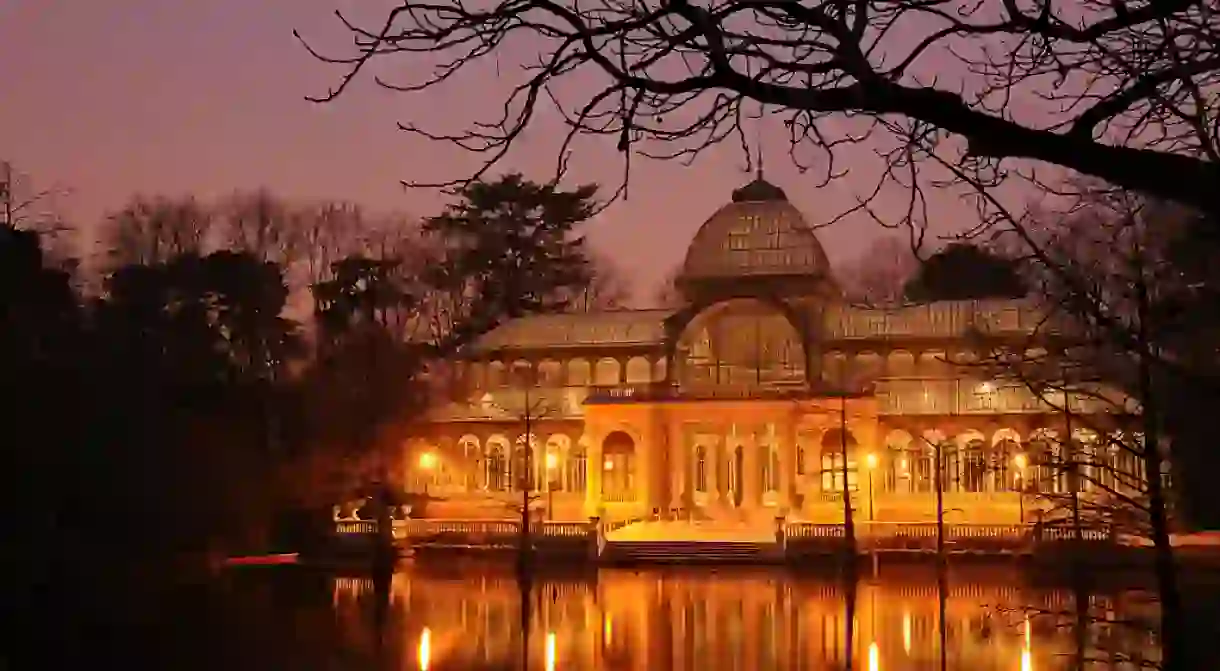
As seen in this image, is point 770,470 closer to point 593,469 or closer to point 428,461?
point 593,469

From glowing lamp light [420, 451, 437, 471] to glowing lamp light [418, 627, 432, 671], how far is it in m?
19.7

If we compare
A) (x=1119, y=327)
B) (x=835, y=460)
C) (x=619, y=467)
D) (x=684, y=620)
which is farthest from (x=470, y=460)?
(x=1119, y=327)

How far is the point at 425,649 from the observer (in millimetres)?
16031

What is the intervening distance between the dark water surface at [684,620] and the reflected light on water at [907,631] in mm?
17

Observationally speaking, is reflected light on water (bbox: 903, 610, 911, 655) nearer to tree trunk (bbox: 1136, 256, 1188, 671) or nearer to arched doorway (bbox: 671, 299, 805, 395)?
tree trunk (bbox: 1136, 256, 1188, 671)

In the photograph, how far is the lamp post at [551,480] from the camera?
36.2 m

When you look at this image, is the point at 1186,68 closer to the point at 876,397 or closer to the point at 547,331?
the point at 876,397

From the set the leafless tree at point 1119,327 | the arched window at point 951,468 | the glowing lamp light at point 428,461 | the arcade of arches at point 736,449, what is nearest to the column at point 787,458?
the arcade of arches at point 736,449

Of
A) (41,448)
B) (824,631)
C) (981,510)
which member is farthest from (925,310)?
(41,448)

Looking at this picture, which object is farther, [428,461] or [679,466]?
[428,461]

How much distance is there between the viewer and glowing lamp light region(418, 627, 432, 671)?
1484 centimetres

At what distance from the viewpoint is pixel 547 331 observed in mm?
40812

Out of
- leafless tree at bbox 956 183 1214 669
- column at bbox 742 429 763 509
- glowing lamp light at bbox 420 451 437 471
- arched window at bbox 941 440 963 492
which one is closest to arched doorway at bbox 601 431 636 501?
column at bbox 742 429 763 509

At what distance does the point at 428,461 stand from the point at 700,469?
774 centimetres
